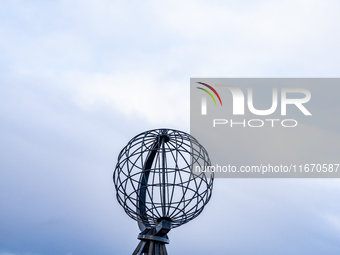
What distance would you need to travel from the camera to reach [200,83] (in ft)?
84.5

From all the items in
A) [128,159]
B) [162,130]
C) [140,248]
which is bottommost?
[140,248]

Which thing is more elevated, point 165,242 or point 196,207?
point 196,207

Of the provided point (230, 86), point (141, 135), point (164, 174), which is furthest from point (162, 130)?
point (230, 86)

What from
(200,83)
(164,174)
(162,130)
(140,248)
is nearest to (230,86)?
(200,83)

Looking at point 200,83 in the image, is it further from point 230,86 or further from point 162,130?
point 162,130

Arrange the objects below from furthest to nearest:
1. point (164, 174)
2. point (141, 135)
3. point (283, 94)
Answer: point (283, 94) → point (141, 135) → point (164, 174)

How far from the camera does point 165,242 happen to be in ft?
63.5

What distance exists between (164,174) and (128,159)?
169 centimetres

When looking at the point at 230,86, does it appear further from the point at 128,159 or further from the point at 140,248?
the point at 140,248

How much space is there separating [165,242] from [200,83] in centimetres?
975

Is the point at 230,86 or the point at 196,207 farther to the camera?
the point at 230,86

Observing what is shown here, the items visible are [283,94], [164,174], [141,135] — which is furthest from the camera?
[283,94]

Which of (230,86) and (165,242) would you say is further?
(230,86)

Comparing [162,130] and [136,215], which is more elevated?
[162,130]
